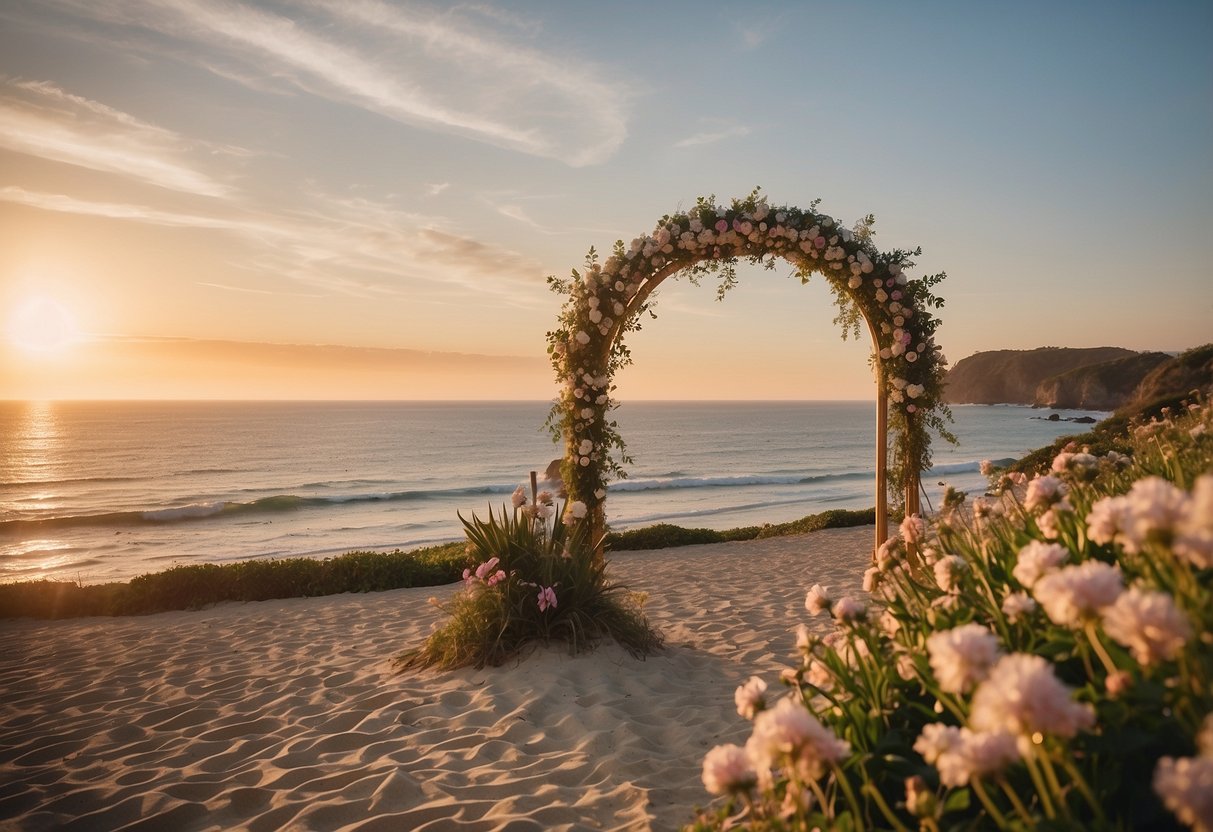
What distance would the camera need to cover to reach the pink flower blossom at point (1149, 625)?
1.09 metres

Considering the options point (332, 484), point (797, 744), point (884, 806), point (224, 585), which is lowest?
point (332, 484)

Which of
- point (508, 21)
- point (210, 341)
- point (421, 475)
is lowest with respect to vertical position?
point (421, 475)

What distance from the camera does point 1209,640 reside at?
1.31 meters

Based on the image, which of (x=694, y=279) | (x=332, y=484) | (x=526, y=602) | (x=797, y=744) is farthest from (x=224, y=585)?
(x=332, y=484)

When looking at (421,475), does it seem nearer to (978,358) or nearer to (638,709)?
(638,709)

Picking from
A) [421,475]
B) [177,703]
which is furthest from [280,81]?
[421,475]

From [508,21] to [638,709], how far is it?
25.4ft

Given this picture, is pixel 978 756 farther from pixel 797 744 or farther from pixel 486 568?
pixel 486 568

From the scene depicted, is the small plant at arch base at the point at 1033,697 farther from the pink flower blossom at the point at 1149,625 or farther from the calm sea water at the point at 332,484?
the calm sea water at the point at 332,484

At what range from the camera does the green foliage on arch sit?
7.48 m

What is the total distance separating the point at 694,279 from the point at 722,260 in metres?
0.40

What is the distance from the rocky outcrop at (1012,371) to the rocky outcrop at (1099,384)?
8.19 m

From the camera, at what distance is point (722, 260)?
7.77 metres

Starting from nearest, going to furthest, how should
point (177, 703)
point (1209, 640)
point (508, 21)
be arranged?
point (1209, 640) → point (177, 703) → point (508, 21)
